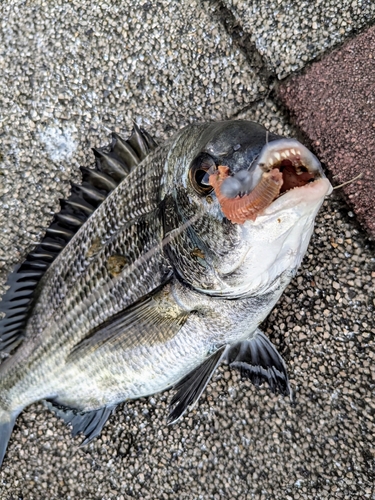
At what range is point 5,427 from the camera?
1.98 m

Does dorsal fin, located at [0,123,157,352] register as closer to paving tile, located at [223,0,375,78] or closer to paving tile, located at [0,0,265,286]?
paving tile, located at [0,0,265,286]

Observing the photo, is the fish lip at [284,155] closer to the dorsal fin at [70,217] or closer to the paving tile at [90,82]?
the dorsal fin at [70,217]

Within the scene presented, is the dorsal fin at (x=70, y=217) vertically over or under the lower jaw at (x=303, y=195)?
over

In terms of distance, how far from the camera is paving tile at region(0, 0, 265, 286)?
1.95 metres

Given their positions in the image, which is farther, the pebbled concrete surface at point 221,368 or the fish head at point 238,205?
the pebbled concrete surface at point 221,368

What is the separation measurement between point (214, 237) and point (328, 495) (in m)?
1.34

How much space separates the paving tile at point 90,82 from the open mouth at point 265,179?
0.93 meters

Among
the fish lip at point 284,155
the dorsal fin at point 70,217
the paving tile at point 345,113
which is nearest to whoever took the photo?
the fish lip at point 284,155

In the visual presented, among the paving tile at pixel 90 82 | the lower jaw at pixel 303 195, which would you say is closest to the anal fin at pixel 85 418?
the paving tile at pixel 90 82

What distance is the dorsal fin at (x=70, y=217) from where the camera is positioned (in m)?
1.66

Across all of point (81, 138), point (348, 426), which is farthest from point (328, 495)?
point (81, 138)

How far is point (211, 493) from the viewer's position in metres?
1.97

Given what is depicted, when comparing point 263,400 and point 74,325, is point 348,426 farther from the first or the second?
point 74,325

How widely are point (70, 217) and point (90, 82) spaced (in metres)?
0.67
